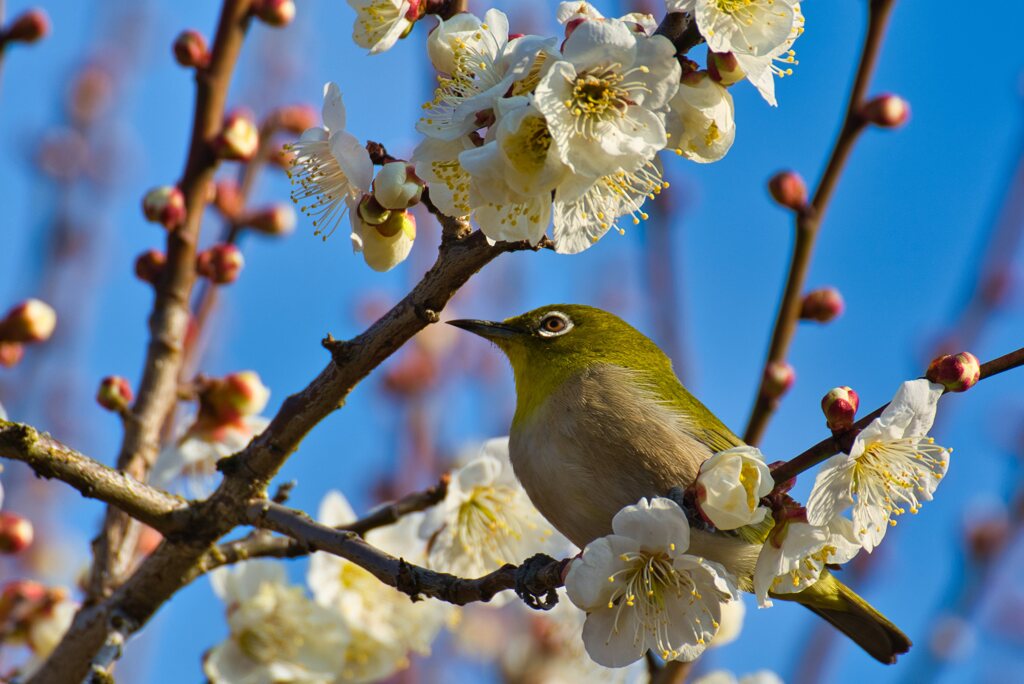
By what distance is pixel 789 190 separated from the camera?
320 cm

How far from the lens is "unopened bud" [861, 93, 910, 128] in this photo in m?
3.15

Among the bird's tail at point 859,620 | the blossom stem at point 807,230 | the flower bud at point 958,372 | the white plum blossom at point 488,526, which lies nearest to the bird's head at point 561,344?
the white plum blossom at point 488,526

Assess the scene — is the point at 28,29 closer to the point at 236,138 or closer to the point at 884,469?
the point at 236,138

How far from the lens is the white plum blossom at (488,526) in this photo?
3.41 metres

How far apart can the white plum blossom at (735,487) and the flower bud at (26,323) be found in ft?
6.87

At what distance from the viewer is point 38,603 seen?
139 inches

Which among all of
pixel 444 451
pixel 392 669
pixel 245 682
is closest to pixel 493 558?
pixel 392 669

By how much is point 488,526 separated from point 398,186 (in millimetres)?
1508

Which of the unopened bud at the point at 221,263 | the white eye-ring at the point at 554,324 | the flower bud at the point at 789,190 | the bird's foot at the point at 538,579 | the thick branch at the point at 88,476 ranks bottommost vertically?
the bird's foot at the point at 538,579

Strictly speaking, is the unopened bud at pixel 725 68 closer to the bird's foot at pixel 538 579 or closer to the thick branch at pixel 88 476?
the bird's foot at pixel 538 579

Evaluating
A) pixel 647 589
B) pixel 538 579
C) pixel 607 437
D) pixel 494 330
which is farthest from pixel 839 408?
pixel 494 330

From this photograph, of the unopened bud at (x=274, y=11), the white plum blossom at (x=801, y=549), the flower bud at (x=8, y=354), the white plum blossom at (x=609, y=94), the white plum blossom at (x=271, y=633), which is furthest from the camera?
the unopened bud at (x=274, y=11)

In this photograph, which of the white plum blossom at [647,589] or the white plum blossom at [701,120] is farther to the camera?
the white plum blossom at [647,589]

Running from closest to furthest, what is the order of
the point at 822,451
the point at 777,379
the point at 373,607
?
the point at 822,451, the point at 777,379, the point at 373,607
